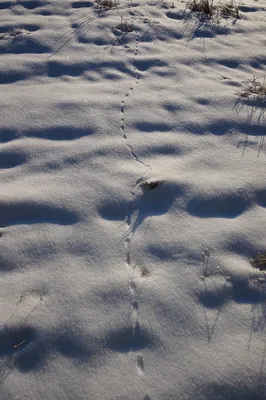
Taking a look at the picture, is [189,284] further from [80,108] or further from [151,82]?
[151,82]

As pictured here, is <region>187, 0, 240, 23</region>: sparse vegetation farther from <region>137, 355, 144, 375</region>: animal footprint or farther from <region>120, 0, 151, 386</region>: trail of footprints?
<region>137, 355, 144, 375</region>: animal footprint

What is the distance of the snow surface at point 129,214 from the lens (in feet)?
4.74

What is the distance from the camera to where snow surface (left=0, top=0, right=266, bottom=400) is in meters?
1.45

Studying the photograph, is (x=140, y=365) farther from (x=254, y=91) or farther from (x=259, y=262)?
(x=254, y=91)

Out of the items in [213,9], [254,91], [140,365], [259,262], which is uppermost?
[213,9]

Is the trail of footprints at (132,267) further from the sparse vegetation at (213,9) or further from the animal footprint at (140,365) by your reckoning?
the sparse vegetation at (213,9)

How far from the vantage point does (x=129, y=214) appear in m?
1.94

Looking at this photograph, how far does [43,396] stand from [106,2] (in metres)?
3.19

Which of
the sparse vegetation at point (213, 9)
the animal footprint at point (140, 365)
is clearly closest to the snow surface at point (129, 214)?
the animal footprint at point (140, 365)

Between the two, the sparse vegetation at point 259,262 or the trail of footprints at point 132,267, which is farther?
the sparse vegetation at point 259,262

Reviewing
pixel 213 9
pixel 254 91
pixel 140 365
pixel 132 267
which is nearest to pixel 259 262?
pixel 132 267

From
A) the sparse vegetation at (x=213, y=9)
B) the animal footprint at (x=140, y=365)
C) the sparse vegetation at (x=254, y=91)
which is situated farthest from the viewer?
the sparse vegetation at (x=213, y=9)

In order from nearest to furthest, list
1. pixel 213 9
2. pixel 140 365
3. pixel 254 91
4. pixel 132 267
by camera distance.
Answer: pixel 140 365
pixel 132 267
pixel 254 91
pixel 213 9

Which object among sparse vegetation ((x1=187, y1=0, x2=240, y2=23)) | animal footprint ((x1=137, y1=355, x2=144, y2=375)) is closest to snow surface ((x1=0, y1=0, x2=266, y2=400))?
animal footprint ((x1=137, y1=355, x2=144, y2=375))
